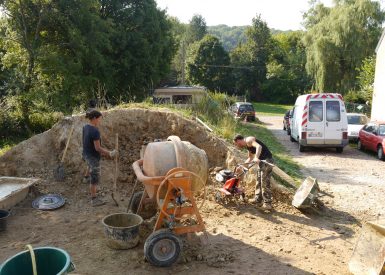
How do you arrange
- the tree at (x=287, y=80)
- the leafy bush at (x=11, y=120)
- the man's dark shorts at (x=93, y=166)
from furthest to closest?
the tree at (x=287, y=80), the leafy bush at (x=11, y=120), the man's dark shorts at (x=93, y=166)

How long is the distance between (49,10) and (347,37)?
2360cm

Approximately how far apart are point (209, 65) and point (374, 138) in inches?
1746

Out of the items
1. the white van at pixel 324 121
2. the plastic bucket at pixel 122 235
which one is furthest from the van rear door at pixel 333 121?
A: the plastic bucket at pixel 122 235

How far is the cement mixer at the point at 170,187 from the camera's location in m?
5.30

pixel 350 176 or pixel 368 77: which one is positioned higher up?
pixel 368 77

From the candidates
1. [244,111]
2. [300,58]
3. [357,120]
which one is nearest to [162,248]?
[357,120]

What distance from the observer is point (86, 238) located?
6.27 meters

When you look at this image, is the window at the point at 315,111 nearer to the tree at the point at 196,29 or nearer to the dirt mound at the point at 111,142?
the dirt mound at the point at 111,142

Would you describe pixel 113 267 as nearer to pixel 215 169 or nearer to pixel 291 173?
pixel 215 169

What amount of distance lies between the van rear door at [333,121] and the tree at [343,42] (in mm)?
18236

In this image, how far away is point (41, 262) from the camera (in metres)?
3.91

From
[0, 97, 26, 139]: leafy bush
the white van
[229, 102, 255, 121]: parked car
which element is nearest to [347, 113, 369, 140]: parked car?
the white van

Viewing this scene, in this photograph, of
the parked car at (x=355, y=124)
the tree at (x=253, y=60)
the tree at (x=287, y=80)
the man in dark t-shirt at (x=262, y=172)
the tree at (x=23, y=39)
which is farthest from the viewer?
the tree at (x=253, y=60)

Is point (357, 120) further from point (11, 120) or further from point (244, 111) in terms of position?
point (11, 120)
